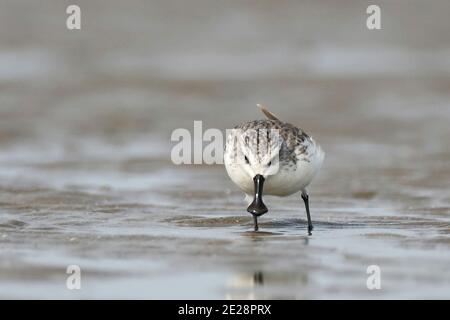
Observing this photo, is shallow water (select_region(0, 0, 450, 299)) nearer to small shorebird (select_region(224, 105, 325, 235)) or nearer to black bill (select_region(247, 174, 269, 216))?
black bill (select_region(247, 174, 269, 216))

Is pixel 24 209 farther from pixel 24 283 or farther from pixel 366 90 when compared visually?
pixel 366 90

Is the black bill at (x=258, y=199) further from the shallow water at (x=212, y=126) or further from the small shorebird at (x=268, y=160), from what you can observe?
the shallow water at (x=212, y=126)

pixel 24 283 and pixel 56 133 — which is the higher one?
pixel 56 133

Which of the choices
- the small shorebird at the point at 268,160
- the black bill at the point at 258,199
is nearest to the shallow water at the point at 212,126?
the black bill at the point at 258,199

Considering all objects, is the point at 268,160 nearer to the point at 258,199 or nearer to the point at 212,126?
the point at 258,199

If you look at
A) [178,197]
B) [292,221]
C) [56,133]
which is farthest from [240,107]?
[292,221]

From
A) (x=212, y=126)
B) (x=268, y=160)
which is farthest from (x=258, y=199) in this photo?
(x=212, y=126)
